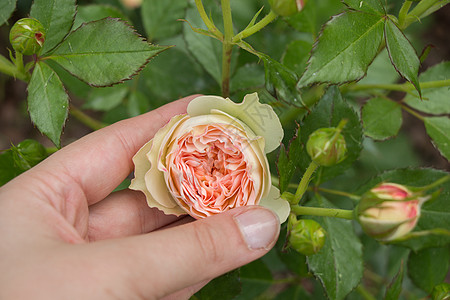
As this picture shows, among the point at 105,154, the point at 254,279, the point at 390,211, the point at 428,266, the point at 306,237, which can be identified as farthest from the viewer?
the point at 254,279

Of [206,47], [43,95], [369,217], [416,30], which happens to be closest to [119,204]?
[43,95]

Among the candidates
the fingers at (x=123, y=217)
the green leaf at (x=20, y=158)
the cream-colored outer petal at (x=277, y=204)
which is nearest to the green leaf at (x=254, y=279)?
the fingers at (x=123, y=217)

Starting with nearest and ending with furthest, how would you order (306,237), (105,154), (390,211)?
(390,211) < (306,237) < (105,154)

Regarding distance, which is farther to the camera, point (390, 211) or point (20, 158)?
point (20, 158)

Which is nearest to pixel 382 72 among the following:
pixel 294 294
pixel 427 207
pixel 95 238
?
pixel 427 207

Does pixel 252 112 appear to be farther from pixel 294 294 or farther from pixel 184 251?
pixel 294 294

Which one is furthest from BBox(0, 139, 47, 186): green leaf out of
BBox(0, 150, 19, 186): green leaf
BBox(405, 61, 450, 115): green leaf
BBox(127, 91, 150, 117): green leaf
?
BBox(405, 61, 450, 115): green leaf

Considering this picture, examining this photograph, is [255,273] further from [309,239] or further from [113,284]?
[113,284]
